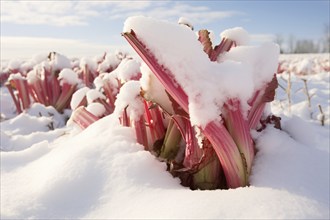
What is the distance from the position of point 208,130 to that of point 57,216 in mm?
488

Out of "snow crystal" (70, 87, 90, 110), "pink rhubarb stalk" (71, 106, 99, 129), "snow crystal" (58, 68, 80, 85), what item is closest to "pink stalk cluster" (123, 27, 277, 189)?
"pink rhubarb stalk" (71, 106, 99, 129)

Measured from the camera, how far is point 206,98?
1029mm

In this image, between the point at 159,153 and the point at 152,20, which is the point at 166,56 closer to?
the point at 152,20

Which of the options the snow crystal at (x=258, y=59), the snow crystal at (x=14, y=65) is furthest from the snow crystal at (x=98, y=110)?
the snow crystal at (x=14, y=65)

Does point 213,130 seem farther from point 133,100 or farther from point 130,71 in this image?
point 130,71

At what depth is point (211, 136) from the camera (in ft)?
3.43

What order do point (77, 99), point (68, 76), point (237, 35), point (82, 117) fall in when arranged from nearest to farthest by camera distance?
point (237, 35) → point (82, 117) → point (77, 99) → point (68, 76)

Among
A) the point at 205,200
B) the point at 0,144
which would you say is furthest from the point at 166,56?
the point at 0,144

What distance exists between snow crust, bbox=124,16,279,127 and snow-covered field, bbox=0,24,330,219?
231 mm

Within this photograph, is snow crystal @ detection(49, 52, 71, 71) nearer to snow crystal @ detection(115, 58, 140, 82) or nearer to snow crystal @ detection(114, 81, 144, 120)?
snow crystal @ detection(115, 58, 140, 82)

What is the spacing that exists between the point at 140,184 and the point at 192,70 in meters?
0.37

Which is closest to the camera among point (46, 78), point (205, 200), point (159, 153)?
point (205, 200)

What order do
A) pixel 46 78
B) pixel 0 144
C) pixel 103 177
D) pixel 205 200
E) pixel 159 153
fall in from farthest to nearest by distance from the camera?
pixel 46 78 → pixel 0 144 → pixel 159 153 → pixel 103 177 → pixel 205 200

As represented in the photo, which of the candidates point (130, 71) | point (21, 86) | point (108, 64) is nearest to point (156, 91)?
point (130, 71)
